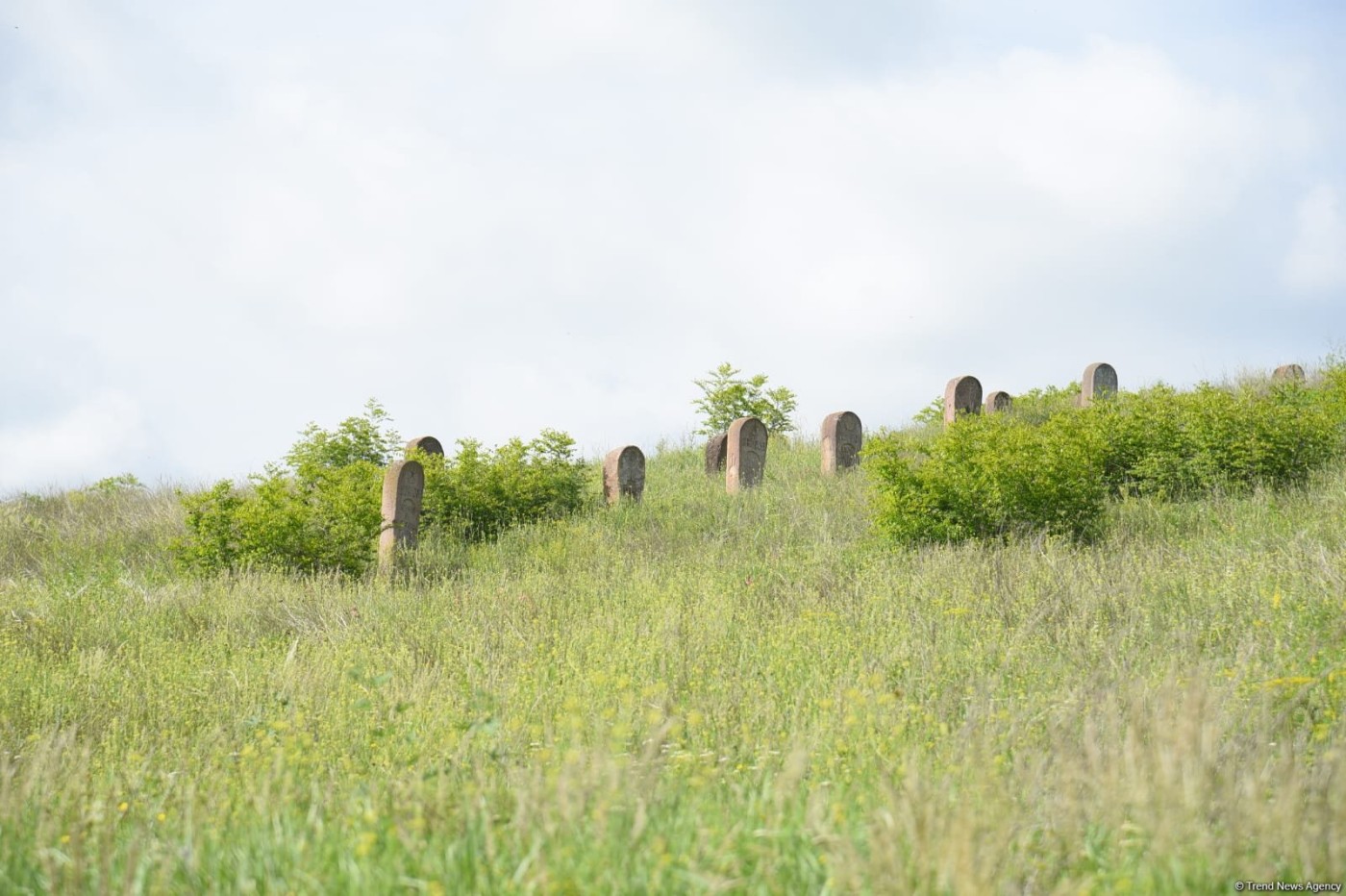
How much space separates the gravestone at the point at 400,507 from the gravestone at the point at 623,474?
10.2 feet

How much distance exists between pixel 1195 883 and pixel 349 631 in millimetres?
6475

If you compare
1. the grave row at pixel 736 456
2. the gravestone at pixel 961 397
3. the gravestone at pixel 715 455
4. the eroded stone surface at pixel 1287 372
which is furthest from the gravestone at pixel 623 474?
the eroded stone surface at pixel 1287 372

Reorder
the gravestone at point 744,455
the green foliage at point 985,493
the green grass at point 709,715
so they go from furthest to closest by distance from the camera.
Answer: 1. the gravestone at point 744,455
2. the green foliage at point 985,493
3. the green grass at point 709,715

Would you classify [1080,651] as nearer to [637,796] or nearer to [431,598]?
[637,796]

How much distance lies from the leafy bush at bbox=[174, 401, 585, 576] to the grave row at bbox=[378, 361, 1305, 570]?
Result: 28 cm

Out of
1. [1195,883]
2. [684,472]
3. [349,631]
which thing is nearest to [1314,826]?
[1195,883]

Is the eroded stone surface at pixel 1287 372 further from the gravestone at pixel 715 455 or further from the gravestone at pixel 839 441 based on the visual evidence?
the gravestone at pixel 715 455

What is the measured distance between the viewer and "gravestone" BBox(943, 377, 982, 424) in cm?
1697

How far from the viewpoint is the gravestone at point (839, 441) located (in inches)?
620

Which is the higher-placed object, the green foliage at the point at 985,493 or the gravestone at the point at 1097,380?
the gravestone at the point at 1097,380

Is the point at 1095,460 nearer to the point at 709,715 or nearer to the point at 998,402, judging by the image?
the point at 998,402

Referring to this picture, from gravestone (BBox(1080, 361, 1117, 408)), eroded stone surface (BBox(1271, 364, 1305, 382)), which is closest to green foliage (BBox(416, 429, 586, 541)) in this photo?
gravestone (BBox(1080, 361, 1117, 408))

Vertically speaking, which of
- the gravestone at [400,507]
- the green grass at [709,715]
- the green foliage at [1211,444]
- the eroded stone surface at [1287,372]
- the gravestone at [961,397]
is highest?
the eroded stone surface at [1287,372]

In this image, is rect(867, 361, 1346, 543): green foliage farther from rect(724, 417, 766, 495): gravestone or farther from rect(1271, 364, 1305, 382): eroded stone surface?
rect(1271, 364, 1305, 382): eroded stone surface
